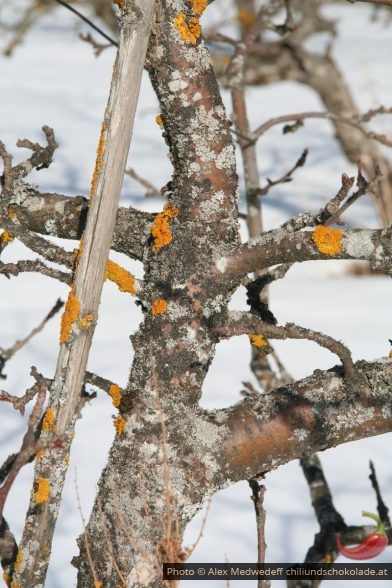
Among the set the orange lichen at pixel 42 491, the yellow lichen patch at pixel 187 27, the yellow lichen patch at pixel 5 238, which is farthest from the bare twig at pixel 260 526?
the yellow lichen patch at pixel 187 27

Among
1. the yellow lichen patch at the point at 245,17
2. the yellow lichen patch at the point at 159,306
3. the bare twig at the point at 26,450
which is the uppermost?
the yellow lichen patch at the point at 245,17

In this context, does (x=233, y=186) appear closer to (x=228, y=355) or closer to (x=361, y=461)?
(x=361, y=461)

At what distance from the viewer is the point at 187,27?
1316 millimetres

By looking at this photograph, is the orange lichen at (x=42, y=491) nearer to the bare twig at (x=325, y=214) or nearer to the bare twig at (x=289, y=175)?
the bare twig at (x=325, y=214)

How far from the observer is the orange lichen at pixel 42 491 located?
1280mm

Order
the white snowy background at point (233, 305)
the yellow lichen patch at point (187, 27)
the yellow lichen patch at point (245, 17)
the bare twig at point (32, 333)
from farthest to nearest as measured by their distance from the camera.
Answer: the yellow lichen patch at point (245, 17)
the white snowy background at point (233, 305)
the bare twig at point (32, 333)
the yellow lichen patch at point (187, 27)

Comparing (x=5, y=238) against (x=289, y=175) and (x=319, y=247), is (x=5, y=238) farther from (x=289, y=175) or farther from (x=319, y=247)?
(x=289, y=175)

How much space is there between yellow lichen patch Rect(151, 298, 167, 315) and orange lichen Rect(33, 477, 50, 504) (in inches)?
14.4

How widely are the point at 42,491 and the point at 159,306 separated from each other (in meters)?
0.40

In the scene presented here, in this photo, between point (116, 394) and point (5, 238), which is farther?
point (5, 238)

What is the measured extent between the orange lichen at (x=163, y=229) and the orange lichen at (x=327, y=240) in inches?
10.9

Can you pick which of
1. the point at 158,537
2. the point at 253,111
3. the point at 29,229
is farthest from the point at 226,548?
the point at 253,111

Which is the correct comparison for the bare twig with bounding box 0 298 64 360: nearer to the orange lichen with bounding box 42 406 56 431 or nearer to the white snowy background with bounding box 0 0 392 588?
the white snowy background with bounding box 0 0 392 588

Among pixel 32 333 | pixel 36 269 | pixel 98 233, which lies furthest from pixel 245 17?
pixel 98 233
